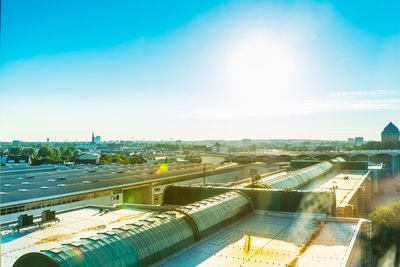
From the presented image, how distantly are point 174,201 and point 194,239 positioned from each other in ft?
47.9

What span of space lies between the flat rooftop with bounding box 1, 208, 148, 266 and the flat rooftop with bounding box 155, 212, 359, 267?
841 centimetres

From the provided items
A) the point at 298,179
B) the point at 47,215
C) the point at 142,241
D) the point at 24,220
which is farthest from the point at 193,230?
the point at 298,179

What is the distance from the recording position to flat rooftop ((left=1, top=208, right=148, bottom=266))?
20.8 meters

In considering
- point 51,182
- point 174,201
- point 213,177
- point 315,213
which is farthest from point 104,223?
point 213,177

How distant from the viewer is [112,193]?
45438 mm

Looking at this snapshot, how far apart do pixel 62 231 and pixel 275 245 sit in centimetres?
1619

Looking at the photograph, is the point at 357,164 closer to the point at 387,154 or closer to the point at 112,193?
the point at 387,154

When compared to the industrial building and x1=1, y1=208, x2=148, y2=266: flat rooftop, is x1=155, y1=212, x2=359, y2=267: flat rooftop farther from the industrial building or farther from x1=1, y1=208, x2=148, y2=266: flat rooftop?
the industrial building

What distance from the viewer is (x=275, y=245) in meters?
18.2

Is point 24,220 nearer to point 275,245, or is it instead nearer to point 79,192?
point 79,192

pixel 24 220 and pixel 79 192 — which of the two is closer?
pixel 24 220

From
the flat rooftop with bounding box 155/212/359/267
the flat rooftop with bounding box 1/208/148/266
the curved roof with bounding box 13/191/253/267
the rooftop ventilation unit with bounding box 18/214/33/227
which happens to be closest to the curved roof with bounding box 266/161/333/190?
the flat rooftop with bounding box 155/212/359/267

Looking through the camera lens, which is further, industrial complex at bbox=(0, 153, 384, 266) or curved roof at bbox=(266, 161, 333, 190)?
curved roof at bbox=(266, 161, 333, 190)

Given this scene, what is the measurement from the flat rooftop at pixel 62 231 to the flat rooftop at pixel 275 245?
8.41 meters
